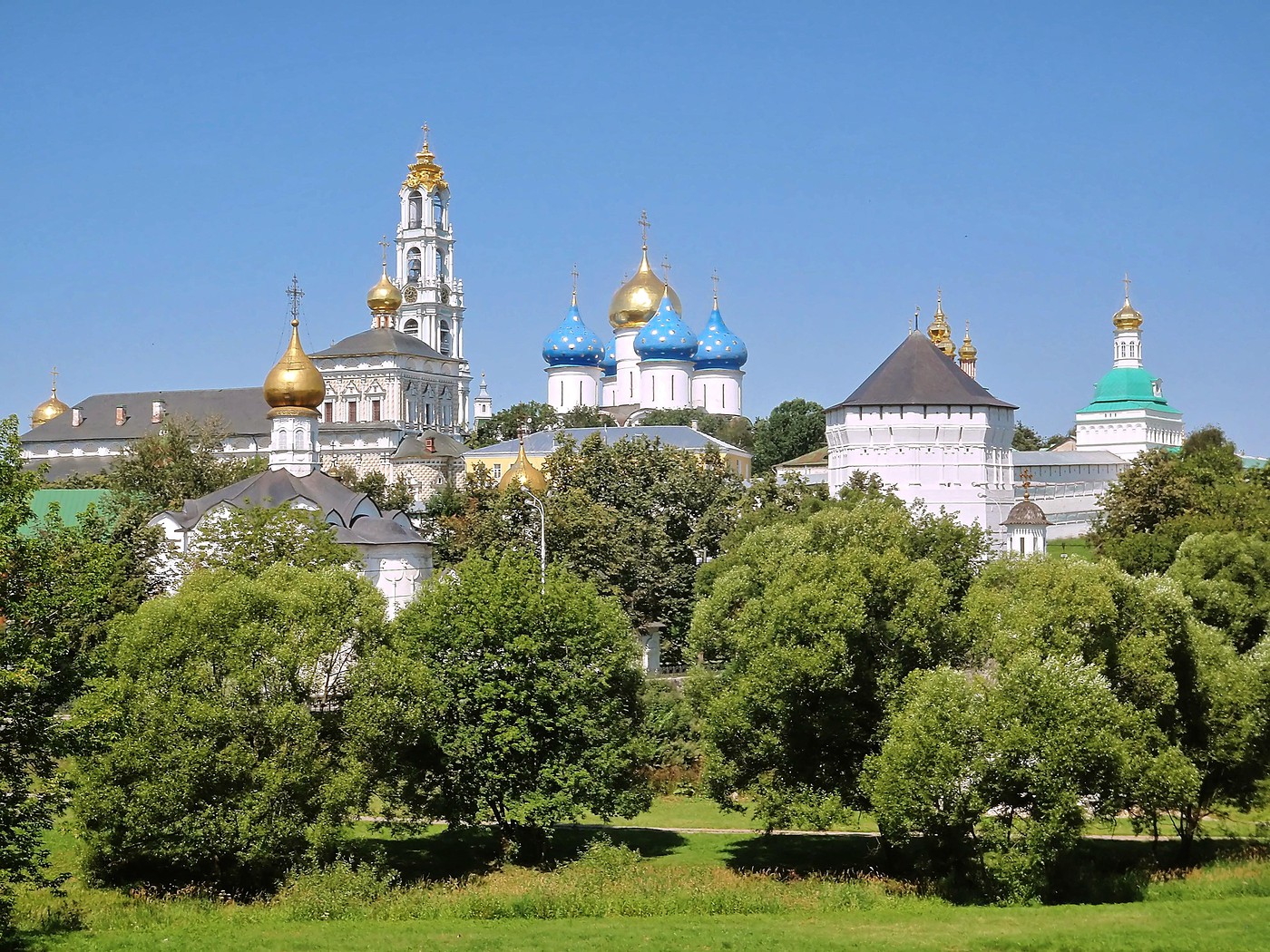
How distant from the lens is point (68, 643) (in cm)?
1567

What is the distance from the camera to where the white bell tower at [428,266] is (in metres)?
83.9

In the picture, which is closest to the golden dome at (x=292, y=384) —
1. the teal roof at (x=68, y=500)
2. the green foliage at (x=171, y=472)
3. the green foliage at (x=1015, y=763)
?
the green foliage at (x=171, y=472)

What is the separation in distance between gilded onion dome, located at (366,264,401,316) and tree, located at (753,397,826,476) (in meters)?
22.0

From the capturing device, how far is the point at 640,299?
8994cm

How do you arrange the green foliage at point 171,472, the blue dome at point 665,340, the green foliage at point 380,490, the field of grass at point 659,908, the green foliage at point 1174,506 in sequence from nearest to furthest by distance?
1. the field of grass at point 659,908
2. the green foliage at point 1174,506
3. the green foliage at point 171,472
4. the green foliage at point 380,490
5. the blue dome at point 665,340

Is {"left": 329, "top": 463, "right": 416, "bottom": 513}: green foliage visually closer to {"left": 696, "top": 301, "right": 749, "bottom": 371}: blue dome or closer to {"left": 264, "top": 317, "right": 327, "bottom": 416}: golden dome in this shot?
{"left": 264, "top": 317, "right": 327, "bottom": 416}: golden dome

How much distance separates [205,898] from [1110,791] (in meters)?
11.7

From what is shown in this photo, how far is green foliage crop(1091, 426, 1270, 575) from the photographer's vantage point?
35188 millimetres

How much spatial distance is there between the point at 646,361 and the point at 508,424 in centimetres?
1109

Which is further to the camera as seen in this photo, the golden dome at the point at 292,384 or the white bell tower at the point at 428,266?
the white bell tower at the point at 428,266

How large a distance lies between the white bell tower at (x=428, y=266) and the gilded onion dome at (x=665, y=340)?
1090 centimetres

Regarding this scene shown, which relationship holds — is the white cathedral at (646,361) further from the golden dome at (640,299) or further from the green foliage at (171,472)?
the green foliage at (171,472)

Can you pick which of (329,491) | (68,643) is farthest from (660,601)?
(68,643)

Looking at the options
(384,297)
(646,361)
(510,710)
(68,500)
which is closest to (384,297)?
(384,297)
